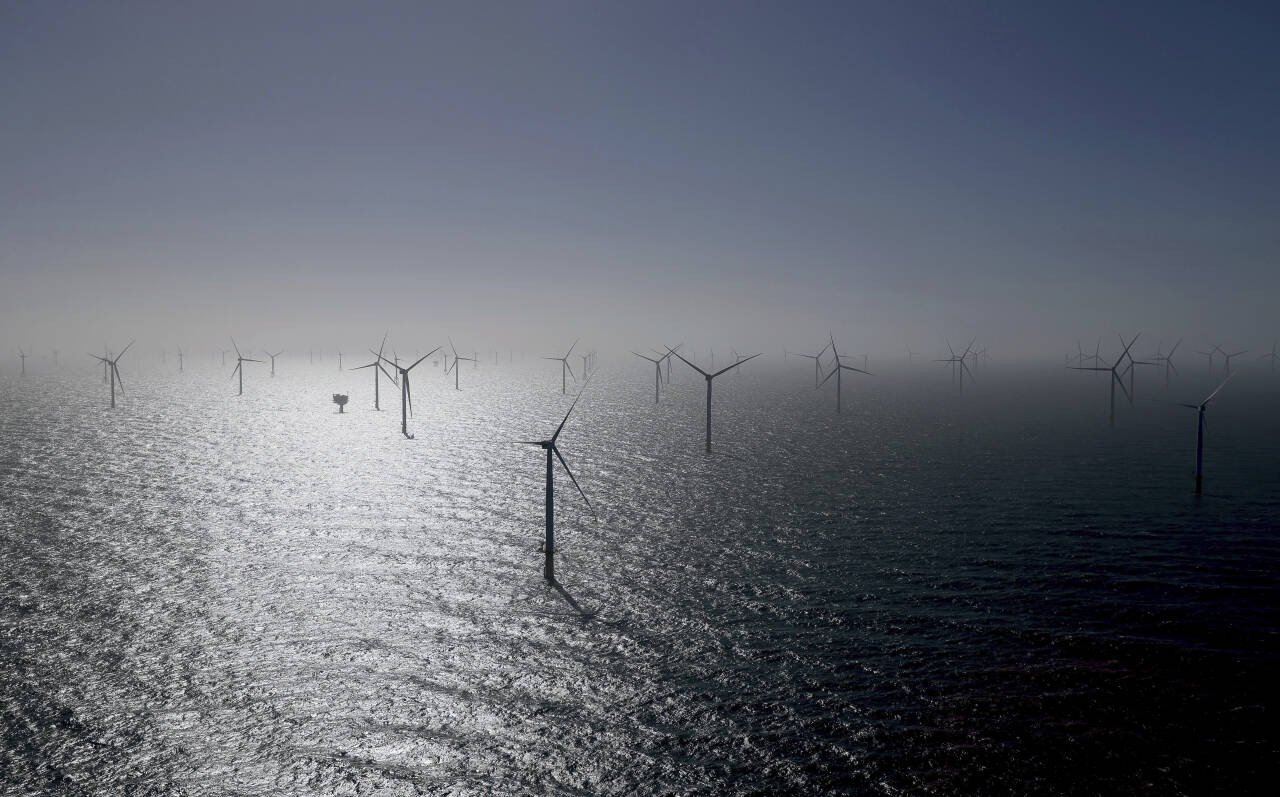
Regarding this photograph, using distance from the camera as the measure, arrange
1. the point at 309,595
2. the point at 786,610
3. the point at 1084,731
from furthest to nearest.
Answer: the point at 309,595, the point at 786,610, the point at 1084,731

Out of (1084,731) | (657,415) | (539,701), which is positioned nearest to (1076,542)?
(1084,731)

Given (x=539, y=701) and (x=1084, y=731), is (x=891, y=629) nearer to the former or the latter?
(x=1084, y=731)

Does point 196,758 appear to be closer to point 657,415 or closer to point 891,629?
point 891,629

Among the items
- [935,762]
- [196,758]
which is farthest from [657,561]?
[196,758]

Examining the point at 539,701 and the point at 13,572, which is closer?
the point at 539,701

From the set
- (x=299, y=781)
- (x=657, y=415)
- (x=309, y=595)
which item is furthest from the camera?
(x=657, y=415)

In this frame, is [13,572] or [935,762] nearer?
[935,762]
